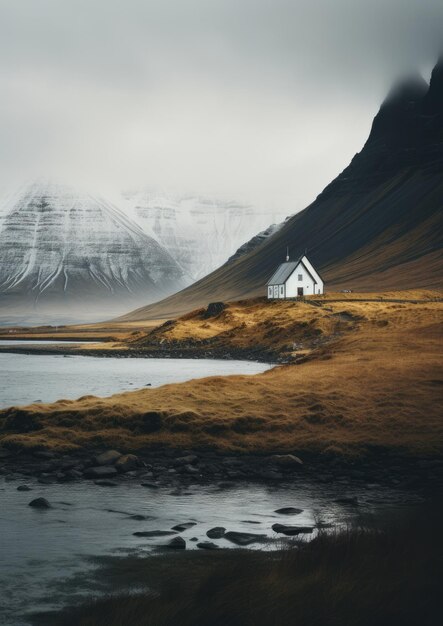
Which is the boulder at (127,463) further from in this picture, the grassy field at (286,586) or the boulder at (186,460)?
the grassy field at (286,586)

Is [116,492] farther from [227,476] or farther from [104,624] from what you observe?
[104,624]

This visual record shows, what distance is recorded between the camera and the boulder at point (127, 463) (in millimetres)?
26436

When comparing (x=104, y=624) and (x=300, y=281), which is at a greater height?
(x=300, y=281)

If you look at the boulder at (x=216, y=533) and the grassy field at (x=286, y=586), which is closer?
the grassy field at (x=286, y=586)

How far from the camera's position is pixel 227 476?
25.7m

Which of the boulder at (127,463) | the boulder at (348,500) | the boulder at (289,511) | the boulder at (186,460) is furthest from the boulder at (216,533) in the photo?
the boulder at (127,463)

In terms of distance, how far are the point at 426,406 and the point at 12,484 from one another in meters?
17.4

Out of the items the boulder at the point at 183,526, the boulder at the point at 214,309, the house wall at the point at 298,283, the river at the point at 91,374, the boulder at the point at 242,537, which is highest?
the house wall at the point at 298,283

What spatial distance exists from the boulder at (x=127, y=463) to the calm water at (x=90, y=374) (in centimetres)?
2351

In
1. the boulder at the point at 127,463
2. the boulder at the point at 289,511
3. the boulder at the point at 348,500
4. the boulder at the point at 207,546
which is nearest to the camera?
the boulder at the point at 207,546

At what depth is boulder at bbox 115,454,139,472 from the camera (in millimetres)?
26436

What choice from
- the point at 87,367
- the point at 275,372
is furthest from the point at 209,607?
the point at 87,367

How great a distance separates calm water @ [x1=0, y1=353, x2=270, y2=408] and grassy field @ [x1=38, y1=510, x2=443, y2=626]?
3368cm

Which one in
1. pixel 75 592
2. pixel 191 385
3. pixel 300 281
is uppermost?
pixel 300 281
